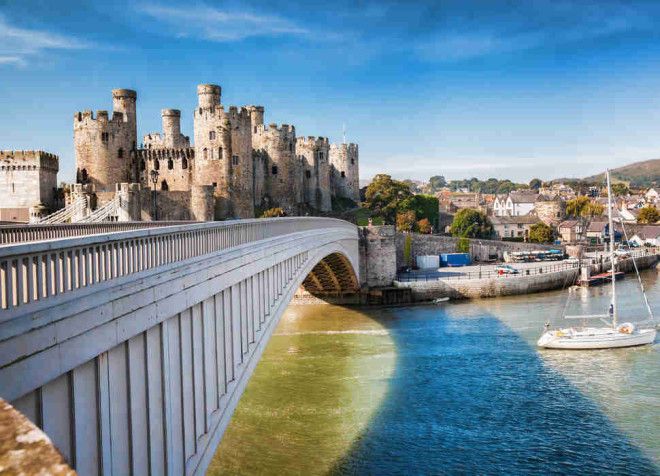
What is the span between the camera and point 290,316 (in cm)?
3152

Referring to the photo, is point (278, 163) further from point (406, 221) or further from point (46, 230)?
point (46, 230)

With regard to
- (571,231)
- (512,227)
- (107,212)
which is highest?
(107,212)

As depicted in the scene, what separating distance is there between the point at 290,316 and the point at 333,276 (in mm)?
3349

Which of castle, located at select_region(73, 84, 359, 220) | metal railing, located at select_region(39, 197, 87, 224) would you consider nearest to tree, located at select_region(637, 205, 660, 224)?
castle, located at select_region(73, 84, 359, 220)

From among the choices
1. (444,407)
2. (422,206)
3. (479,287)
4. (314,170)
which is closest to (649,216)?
(422,206)

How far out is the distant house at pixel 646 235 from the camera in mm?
60688

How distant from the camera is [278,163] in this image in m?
47.2

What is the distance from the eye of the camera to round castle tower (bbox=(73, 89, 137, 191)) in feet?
135

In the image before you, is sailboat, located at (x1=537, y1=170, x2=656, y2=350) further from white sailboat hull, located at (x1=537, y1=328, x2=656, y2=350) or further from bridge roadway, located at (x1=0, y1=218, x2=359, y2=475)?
bridge roadway, located at (x1=0, y1=218, x2=359, y2=475)

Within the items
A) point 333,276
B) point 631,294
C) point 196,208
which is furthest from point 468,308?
point 196,208

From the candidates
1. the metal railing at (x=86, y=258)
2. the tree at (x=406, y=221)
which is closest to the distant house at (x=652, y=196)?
A: the tree at (x=406, y=221)

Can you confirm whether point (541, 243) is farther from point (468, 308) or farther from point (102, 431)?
point (102, 431)

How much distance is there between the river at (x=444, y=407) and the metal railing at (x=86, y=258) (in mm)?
6984

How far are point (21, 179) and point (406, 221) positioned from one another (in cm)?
2889
